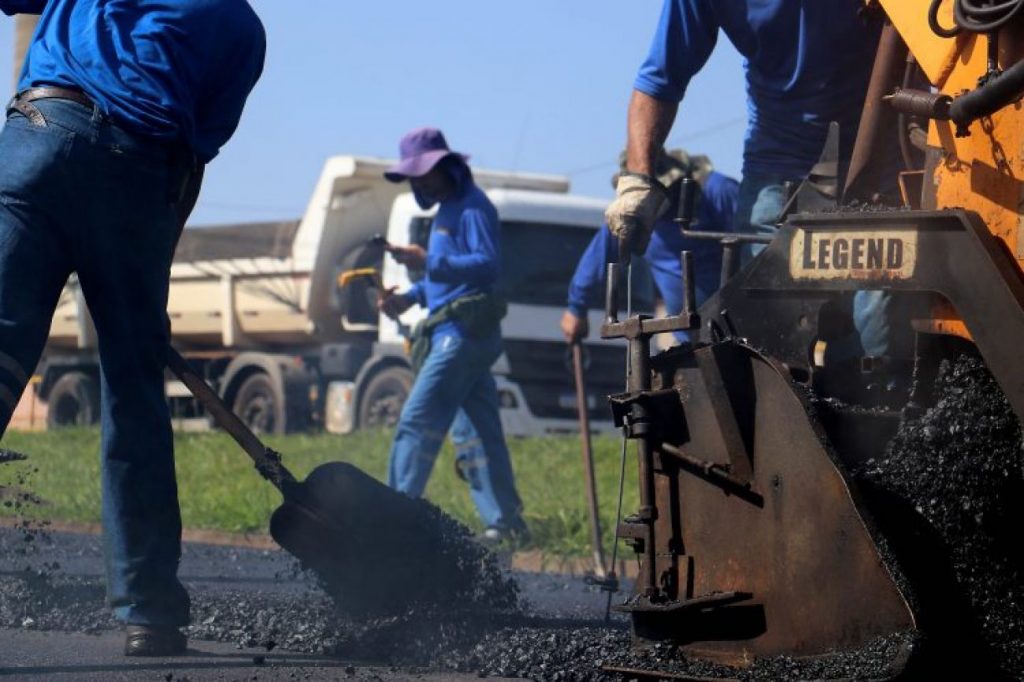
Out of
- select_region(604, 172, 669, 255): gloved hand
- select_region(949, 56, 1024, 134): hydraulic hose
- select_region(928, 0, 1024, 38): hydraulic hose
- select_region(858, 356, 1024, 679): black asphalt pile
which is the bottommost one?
select_region(858, 356, 1024, 679): black asphalt pile

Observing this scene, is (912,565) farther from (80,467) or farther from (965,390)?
Answer: (80,467)

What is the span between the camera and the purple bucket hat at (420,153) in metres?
9.44

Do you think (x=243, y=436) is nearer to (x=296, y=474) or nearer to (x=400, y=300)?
(x=400, y=300)

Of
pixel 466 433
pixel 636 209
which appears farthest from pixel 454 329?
pixel 636 209

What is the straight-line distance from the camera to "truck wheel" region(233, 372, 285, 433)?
2030cm

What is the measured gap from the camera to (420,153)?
376 inches

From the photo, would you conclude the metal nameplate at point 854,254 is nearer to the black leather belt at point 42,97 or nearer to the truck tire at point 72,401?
the black leather belt at point 42,97

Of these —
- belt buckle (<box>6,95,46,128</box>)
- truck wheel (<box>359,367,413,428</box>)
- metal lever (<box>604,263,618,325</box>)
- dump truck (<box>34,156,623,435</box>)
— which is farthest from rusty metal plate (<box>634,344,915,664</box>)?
truck wheel (<box>359,367,413,428</box>)

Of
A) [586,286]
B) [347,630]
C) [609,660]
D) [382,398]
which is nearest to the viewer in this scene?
[609,660]

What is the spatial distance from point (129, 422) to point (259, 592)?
1.60 meters

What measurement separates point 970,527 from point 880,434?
347 mm

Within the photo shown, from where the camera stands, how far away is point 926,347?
372cm

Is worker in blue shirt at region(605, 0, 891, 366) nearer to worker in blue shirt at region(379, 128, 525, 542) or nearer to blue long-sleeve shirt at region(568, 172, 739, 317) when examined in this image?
blue long-sleeve shirt at region(568, 172, 739, 317)

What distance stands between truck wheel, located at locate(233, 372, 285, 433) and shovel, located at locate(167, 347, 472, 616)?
1498 cm
